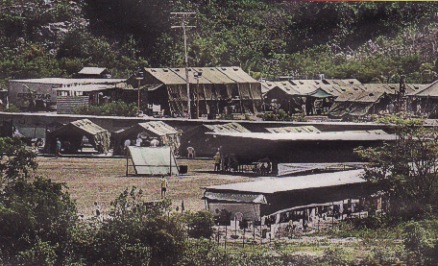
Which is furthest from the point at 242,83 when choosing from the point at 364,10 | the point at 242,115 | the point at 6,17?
the point at 6,17

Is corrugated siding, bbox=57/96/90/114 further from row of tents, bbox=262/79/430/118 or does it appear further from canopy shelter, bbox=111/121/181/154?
row of tents, bbox=262/79/430/118

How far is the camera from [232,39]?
243 inches

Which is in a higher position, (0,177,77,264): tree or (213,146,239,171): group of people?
(213,146,239,171): group of people

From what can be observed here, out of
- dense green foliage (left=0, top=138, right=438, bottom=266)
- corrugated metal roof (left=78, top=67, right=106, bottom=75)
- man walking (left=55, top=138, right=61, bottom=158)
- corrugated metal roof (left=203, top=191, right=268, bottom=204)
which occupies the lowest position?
dense green foliage (left=0, top=138, right=438, bottom=266)

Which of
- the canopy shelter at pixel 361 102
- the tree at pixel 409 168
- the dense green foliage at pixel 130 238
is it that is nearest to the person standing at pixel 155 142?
the dense green foliage at pixel 130 238

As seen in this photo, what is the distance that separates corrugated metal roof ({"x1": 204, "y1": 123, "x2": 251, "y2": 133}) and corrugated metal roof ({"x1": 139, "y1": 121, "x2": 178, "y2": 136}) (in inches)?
7.0

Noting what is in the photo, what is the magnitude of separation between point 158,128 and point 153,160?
0.49ft

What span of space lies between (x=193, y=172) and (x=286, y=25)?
81 cm

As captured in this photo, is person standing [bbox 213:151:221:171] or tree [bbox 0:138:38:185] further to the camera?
tree [bbox 0:138:38:185]

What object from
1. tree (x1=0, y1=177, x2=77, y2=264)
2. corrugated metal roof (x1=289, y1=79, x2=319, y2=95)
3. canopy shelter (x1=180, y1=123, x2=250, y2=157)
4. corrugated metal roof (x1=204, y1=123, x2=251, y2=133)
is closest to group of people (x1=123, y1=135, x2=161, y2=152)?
canopy shelter (x1=180, y1=123, x2=250, y2=157)

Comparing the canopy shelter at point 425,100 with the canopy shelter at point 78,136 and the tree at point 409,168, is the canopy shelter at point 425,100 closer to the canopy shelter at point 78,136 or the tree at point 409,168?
the tree at point 409,168

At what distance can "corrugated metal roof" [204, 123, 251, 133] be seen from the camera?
6082 millimetres

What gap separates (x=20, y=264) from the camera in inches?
240

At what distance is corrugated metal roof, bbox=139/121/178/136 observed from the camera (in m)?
6.12
